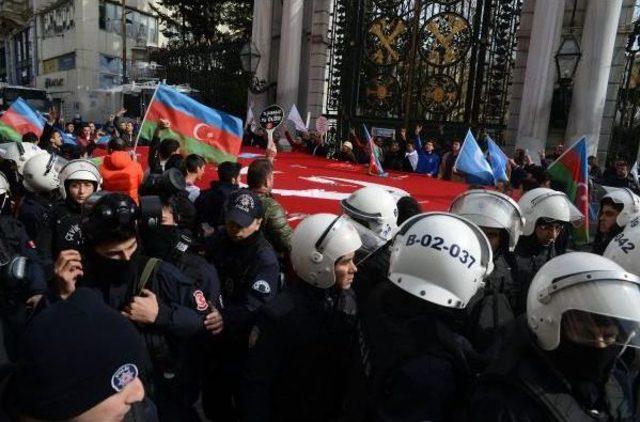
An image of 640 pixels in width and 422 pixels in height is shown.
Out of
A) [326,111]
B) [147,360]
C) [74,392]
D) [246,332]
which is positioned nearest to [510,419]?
[74,392]

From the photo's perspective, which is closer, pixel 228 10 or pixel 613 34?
pixel 613 34

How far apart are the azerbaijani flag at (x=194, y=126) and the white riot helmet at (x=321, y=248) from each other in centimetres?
299

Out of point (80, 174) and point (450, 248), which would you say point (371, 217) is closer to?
point (450, 248)

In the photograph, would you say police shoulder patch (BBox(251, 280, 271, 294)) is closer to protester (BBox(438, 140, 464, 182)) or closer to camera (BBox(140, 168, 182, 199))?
camera (BBox(140, 168, 182, 199))

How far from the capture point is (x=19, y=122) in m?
6.30

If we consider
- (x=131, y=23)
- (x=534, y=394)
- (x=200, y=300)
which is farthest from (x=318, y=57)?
(x=131, y=23)

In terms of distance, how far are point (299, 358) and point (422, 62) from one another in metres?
11.5

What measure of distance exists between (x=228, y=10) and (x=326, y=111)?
13946mm

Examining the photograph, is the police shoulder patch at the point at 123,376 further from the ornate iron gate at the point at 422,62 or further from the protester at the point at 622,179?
the ornate iron gate at the point at 422,62

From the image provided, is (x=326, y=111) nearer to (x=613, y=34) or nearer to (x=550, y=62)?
(x=550, y=62)

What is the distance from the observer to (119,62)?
34.6 m

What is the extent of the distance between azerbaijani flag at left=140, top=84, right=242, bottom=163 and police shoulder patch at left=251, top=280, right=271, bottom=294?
257 cm

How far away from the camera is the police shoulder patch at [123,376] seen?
1067mm

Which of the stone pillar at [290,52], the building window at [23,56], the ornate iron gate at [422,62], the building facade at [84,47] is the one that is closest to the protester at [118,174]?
the ornate iron gate at [422,62]
